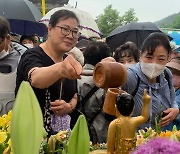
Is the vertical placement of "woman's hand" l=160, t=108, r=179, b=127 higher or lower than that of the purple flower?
lower

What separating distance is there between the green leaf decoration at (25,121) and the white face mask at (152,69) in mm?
1331

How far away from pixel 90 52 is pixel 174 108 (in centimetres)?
65

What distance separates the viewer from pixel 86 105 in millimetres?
2207

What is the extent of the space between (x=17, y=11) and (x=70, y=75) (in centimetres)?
376

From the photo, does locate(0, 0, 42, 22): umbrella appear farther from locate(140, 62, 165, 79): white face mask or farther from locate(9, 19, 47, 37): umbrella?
locate(140, 62, 165, 79): white face mask

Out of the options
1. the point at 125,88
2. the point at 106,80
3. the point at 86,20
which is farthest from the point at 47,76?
the point at 86,20

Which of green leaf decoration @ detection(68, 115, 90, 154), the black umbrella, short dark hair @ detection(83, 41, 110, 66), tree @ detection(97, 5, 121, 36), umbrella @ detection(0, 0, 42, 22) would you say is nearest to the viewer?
green leaf decoration @ detection(68, 115, 90, 154)

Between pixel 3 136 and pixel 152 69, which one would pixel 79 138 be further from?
pixel 152 69

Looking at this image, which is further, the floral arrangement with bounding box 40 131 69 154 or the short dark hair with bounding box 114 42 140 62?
the short dark hair with bounding box 114 42 140 62

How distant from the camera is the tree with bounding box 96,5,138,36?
1125 inches

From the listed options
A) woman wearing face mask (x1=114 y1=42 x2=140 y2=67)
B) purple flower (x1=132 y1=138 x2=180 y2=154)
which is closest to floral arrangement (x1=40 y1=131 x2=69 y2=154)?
purple flower (x1=132 y1=138 x2=180 y2=154)

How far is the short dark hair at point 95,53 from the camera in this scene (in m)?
2.37

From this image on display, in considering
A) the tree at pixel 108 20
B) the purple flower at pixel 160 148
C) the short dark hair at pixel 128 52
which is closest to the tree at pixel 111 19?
the tree at pixel 108 20

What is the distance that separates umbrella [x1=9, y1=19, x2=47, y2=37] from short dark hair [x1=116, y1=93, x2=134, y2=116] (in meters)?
3.78
